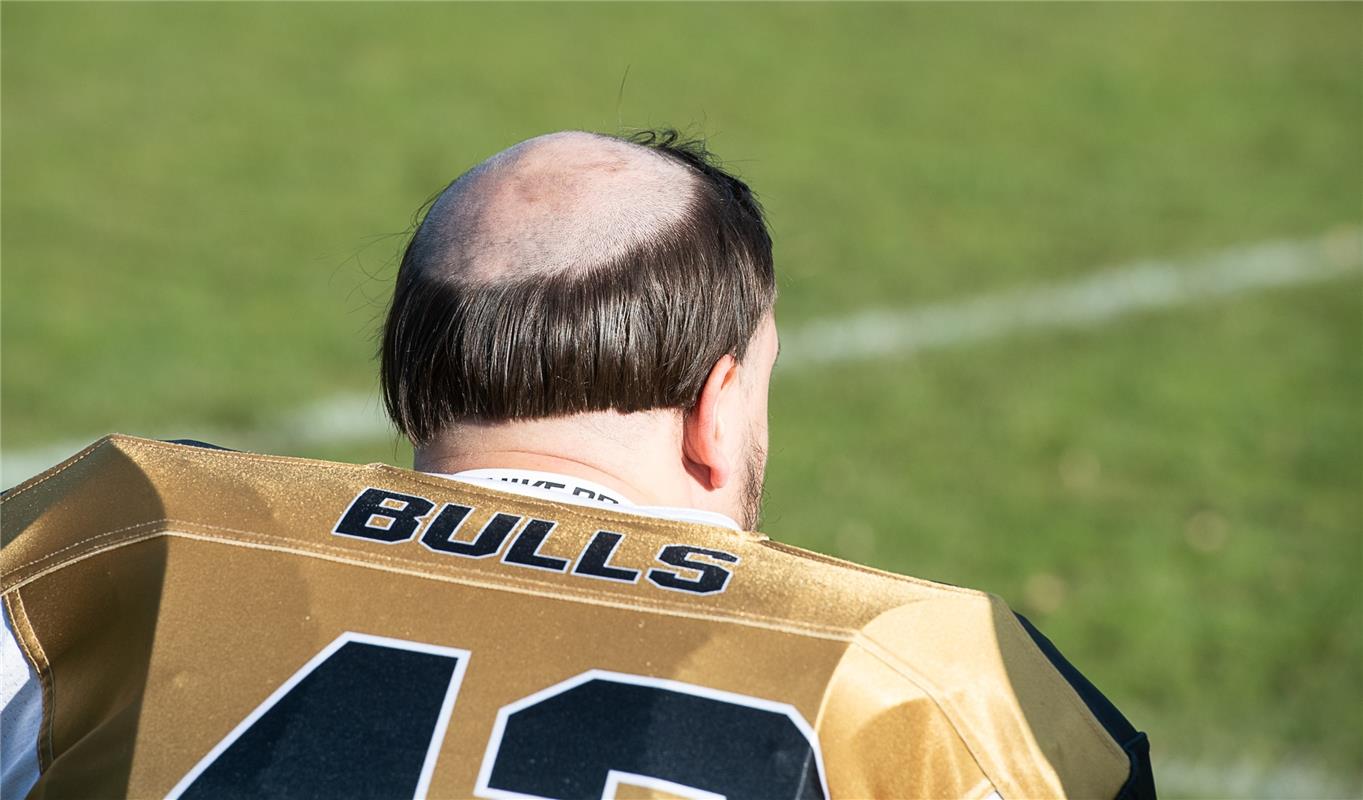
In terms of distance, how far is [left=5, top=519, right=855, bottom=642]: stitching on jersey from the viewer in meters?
1.63

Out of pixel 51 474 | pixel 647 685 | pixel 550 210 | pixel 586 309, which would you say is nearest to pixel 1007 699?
pixel 647 685

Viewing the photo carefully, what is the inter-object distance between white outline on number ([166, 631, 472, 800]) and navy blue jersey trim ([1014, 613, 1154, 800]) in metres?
0.69

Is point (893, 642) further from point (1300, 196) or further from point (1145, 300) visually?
point (1300, 196)

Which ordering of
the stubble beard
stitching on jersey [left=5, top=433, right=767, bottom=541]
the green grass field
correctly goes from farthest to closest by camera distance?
1. the green grass field
2. the stubble beard
3. stitching on jersey [left=5, top=433, right=767, bottom=541]

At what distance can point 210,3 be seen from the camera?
10.8 m

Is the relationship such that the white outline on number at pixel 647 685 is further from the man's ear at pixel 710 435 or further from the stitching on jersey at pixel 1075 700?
the man's ear at pixel 710 435

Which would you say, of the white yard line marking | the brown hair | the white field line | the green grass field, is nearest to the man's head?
the brown hair

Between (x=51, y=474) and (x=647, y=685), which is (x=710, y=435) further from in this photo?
(x=51, y=474)

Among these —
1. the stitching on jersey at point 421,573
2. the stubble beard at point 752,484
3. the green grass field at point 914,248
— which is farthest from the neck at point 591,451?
the green grass field at point 914,248

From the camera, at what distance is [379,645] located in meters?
1.64

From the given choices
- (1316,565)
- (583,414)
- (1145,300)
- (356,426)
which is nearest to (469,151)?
(356,426)

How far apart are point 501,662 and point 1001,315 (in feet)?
18.1

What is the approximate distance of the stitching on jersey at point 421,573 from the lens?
163 centimetres

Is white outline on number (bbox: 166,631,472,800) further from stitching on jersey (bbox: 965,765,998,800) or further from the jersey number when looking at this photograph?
stitching on jersey (bbox: 965,765,998,800)
